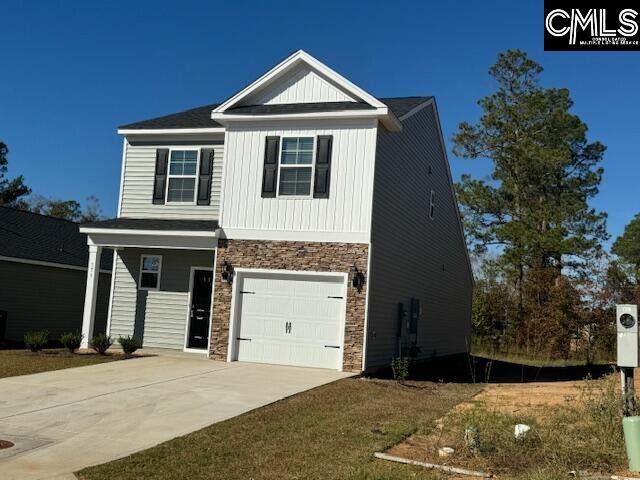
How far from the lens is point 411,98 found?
1941cm

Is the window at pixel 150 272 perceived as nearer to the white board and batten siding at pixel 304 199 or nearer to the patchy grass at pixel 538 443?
the white board and batten siding at pixel 304 199

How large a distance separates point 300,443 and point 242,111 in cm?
965

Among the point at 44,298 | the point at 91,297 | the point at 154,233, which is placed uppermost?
the point at 154,233

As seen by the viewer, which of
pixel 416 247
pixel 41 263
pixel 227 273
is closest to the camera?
pixel 227 273

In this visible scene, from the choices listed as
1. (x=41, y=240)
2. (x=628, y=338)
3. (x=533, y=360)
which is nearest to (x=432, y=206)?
(x=533, y=360)

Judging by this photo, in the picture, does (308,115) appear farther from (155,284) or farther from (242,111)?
(155,284)

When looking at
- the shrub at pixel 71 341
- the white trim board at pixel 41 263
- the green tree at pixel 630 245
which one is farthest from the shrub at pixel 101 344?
the green tree at pixel 630 245

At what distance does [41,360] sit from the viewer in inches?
578

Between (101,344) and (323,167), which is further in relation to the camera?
(101,344)

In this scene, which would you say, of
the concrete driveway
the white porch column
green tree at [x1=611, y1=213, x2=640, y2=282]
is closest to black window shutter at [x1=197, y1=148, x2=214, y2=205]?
the white porch column

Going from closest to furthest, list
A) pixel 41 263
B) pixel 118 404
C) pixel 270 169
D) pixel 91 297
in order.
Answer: pixel 118 404
pixel 270 169
pixel 91 297
pixel 41 263

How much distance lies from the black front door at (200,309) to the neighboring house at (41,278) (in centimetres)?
643

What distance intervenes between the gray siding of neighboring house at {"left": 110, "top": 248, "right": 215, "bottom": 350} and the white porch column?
Result: 2.71 feet

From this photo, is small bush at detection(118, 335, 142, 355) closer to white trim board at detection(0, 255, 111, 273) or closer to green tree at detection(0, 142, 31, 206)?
white trim board at detection(0, 255, 111, 273)
